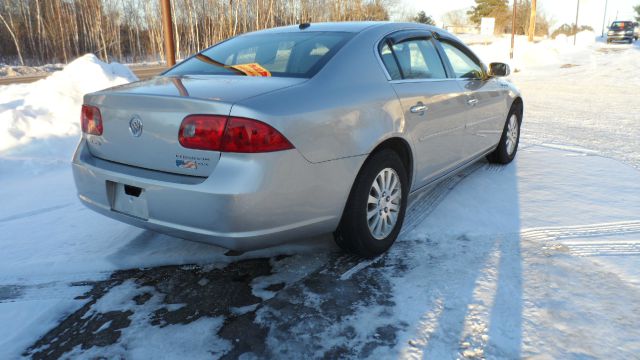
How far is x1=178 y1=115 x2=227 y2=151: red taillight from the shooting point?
2332 mm

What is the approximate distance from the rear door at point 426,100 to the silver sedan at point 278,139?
1 cm

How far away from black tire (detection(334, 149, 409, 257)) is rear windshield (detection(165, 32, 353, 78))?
668 mm

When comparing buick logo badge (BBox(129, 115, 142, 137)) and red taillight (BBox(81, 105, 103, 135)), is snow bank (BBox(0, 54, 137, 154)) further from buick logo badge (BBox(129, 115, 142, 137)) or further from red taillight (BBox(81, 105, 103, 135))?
buick logo badge (BBox(129, 115, 142, 137))

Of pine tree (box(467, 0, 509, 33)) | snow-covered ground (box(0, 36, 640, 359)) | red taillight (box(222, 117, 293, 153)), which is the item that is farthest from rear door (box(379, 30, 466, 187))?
pine tree (box(467, 0, 509, 33))

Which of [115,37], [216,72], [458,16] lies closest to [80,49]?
[115,37]

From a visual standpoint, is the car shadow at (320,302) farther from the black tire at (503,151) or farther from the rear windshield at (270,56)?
the black tire at (503,151)

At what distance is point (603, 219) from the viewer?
146 inches

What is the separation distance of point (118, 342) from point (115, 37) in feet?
142

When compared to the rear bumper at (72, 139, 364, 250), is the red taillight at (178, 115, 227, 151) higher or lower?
higher

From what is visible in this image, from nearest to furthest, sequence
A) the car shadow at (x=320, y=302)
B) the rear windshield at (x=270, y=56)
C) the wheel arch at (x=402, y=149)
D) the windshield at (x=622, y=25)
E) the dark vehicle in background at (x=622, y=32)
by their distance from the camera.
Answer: the car shadow at (x=320, y=302) < the rear windshield at (x=270, y=56) < the wheel arch at (x=402, y=149) < the dark vehicle in background at (x=622, y=32) < the windshield at (x=622, y=25)

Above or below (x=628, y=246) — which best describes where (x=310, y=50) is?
above

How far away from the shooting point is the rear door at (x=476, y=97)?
4.18 metres

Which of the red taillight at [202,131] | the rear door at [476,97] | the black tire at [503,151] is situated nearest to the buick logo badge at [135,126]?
the red taillight at [202,131]

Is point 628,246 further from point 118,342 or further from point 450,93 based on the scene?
point 118,342
